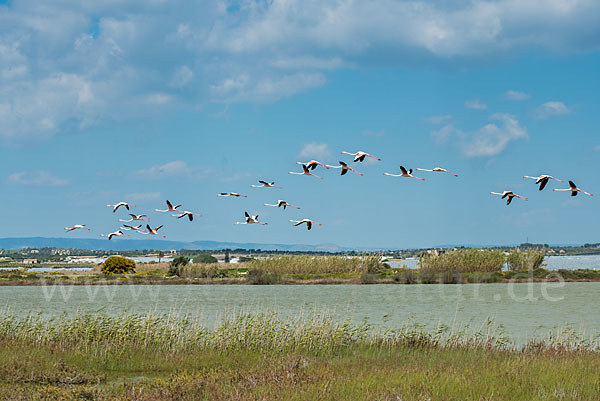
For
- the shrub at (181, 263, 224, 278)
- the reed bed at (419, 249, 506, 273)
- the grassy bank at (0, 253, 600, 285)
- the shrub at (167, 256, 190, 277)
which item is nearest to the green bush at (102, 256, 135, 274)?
the grassy bank at (0, 253, 600, 285)

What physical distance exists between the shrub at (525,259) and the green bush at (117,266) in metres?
44.5

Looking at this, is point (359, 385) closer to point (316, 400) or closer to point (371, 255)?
point (316, 400)

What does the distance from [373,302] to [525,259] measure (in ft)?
99.2

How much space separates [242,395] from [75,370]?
19.4ft

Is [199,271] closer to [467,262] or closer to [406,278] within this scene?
[406,278]

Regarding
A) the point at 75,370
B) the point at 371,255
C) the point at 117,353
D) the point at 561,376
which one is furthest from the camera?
the point at 371,255

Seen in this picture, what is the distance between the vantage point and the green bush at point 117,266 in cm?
8669

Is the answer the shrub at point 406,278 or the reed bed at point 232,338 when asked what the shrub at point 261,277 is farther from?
the reed bed at point 232,338

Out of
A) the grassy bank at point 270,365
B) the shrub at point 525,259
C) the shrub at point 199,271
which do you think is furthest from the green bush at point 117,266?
the grassy bank at point 270,365

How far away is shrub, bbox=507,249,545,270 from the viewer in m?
75.7

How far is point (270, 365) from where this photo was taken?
16.9 m

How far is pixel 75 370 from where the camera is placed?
1742 centimetres

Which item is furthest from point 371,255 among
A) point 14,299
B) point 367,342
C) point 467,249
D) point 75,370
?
point 75,370

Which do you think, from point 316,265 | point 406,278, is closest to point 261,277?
point 316,265
